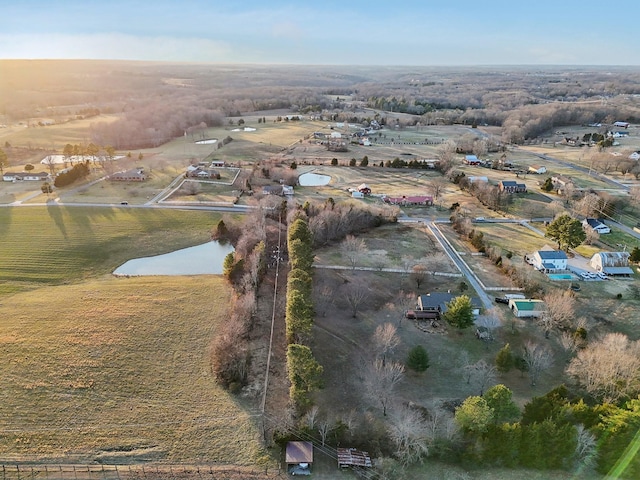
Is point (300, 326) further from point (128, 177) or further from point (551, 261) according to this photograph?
point (128, 177)

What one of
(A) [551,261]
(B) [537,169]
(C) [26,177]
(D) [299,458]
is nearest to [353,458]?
(D) [299,458]

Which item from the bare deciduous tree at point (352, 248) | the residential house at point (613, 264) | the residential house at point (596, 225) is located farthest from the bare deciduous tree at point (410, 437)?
the residential house at point (596, 225)

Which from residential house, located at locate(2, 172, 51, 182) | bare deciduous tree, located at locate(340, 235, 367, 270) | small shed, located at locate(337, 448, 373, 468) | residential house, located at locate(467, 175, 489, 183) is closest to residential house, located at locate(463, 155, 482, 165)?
residential house, located at locate(467, 175, 489, 183)

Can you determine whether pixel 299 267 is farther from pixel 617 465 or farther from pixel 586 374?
pixel 617 465

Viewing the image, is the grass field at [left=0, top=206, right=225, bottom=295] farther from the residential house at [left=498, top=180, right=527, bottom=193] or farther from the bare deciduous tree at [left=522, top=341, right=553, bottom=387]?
the residential house at [left=498, top=180, right=527, bottom=193]

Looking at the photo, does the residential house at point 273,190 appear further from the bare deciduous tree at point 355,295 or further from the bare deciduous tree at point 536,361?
the bare deciduous tree at point 536,361

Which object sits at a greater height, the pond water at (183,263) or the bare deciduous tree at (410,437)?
the pond water at (183,263)

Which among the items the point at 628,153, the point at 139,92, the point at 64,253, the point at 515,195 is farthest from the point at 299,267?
the point at 139,92
